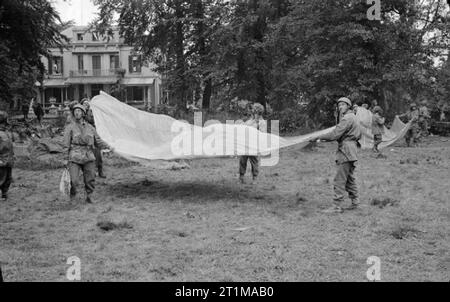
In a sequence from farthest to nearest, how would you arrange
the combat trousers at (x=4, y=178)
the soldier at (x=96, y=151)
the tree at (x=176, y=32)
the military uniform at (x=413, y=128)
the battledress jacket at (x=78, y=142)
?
1. the tree at (x=176, y=32)
2. the military uniform at (x=413, y=128)
3. the soldier at (x=96, y=151)
4. the combat trousers at (x=4, y=178)
5. the battledress jacket at (x=78, y=142)

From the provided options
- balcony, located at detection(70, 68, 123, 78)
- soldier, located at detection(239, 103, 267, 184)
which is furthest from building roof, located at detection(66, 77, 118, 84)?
soldier, located at detection(239, 103, 267, 184)

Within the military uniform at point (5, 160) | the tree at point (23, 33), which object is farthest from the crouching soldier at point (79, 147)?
the tree at point (23, 33)

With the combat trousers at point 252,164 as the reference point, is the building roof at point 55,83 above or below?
above

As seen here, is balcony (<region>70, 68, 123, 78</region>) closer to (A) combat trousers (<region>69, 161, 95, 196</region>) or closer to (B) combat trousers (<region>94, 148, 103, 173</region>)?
(B) combat trousers (<region>94, 148, 103, 173</region>)

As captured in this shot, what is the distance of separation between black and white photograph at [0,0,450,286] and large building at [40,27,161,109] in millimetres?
33331

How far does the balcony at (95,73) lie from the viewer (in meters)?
62.0

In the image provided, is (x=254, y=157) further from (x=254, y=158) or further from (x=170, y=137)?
(x=170, y=137)

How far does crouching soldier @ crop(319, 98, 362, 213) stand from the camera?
8766 mm

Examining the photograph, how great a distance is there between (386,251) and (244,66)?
22.0 metres

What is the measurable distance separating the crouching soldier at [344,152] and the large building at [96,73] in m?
54.5

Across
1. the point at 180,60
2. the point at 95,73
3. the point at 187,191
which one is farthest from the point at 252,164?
the point at 95,73

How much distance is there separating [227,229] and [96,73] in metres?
58.1

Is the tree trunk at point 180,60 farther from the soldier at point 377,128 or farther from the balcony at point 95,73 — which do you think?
the balcony at point 95,73

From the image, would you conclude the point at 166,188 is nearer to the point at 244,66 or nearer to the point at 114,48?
the point at 244,66
